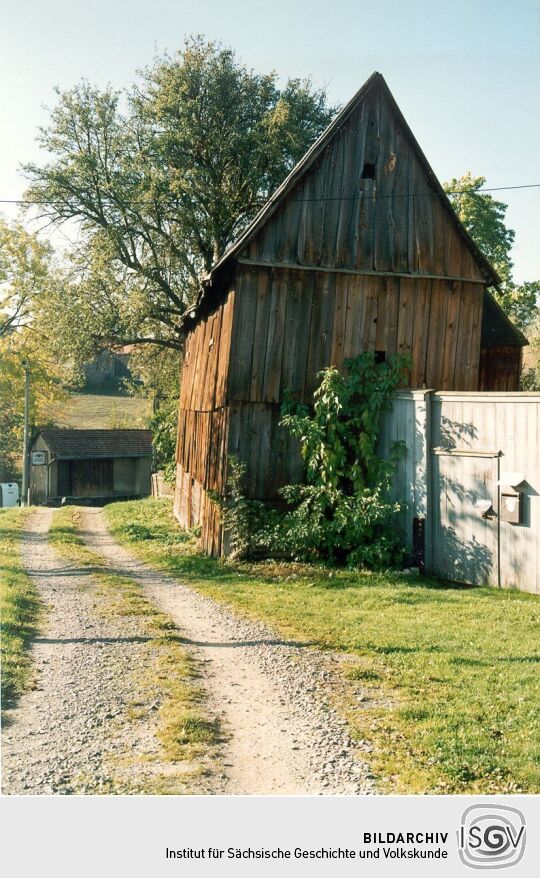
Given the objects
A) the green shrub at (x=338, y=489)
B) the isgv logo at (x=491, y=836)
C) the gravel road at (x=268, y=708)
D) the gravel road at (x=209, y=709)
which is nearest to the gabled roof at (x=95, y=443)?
the green shrub at (x=338, y=489)

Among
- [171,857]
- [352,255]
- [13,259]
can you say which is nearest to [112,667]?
[171,857]

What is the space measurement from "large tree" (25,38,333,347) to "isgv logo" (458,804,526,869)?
25200 mm

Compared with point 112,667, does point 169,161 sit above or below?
above

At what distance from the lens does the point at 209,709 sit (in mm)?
6141

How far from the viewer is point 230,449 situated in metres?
13.7

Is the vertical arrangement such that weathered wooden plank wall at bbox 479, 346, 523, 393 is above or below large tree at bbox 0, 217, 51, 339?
below

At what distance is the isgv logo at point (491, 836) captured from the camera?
13.8ft

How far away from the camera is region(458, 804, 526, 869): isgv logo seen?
4.21m

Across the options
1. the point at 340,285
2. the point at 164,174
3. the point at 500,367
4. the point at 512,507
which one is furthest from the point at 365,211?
the point at 164,174

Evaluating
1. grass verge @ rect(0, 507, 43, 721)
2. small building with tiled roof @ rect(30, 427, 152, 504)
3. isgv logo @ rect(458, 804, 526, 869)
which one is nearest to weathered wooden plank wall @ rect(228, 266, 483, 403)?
grass verge @ rect(0, 507, 43, 721)

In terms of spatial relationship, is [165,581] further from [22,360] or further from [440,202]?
[22,360]

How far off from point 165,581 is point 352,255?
6.76 m

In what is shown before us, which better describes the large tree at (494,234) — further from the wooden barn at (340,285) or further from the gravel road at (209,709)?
the gravel road at (209,709)

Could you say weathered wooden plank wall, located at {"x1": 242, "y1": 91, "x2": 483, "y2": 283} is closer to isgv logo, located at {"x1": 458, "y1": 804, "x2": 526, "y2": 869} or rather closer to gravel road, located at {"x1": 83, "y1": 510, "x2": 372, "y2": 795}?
gravel road, located at {"x1": 83, "y1": 510, "x2": 372, "y2": 795}
